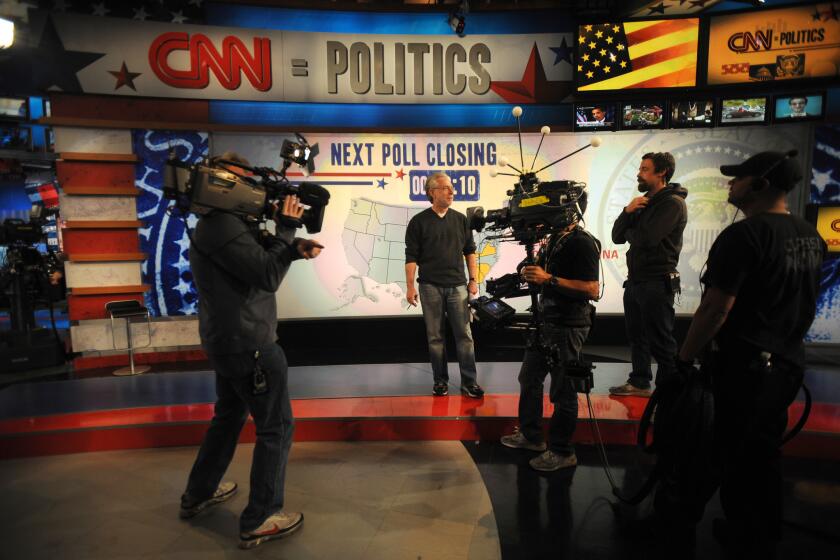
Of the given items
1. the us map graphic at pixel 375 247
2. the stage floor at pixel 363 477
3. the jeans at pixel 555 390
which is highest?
the us map graphic at pixel 375 247

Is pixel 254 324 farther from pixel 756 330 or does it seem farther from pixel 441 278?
pixel 756 330

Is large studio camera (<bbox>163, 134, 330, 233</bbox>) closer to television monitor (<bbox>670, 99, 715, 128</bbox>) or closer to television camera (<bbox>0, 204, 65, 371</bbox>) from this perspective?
television camera (<bbox>0, 204, 65, 371</bbox>)

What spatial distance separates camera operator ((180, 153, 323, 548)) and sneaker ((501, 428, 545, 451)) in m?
1.37

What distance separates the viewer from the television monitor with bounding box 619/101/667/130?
16.7ft

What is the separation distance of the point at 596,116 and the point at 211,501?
4.77 m

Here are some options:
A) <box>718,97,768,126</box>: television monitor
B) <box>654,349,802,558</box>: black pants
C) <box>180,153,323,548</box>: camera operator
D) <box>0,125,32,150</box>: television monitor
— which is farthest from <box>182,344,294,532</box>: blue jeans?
<box>0,125,32,150</box>: television monitor

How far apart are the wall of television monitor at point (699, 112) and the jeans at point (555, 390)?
3.19 meters

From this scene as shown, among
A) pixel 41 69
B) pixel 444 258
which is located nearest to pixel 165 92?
pixel 41 69

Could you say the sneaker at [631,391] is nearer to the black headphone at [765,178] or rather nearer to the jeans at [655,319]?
the jeans at [655,319]

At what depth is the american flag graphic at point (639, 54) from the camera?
4918 millimetres

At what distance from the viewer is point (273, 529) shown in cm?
214

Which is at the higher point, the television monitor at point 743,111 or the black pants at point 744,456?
the television monitor at point 743,111

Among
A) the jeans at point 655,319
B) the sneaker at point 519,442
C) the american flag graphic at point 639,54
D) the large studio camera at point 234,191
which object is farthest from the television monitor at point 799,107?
the large studio camera at point 234,191

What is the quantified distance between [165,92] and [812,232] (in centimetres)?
524
